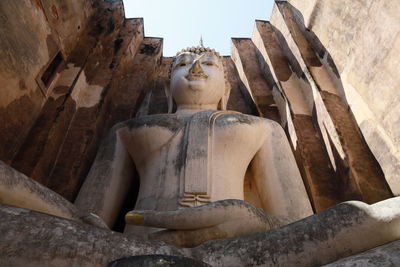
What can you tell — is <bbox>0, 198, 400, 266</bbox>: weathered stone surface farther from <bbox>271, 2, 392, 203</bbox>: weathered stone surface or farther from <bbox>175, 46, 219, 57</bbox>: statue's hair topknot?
<bbox>175, 46, 219, 57</bbox>: statue's hair topknot

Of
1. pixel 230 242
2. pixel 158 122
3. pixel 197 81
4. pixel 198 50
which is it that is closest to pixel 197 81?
pixel 197 81

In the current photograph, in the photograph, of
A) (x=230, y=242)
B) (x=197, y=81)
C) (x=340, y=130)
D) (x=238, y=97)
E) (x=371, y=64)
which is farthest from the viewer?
(x=238, y=97)

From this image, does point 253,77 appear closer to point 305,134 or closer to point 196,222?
point 305,134

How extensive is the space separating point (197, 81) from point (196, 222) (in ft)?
7.49

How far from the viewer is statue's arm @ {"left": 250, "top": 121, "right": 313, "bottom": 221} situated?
2.94 m

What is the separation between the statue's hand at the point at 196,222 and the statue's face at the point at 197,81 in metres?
2.12

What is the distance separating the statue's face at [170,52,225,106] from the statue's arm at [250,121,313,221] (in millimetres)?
786

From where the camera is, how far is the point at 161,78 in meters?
6.11

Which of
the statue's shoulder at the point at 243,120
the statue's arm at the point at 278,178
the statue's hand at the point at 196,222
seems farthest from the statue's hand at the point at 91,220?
the statue's shoulder at the point at 243,120

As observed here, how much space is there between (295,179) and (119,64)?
3110mm

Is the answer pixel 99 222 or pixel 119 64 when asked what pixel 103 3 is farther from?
pixel 99 222

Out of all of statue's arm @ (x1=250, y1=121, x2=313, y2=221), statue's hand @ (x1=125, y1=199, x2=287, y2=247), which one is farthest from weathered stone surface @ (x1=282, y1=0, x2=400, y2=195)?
statue's hand @ (x1=125, y1=199, x2=287, y2=247)

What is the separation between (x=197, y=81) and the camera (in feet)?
13.3

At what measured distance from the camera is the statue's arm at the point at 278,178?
2938mm
